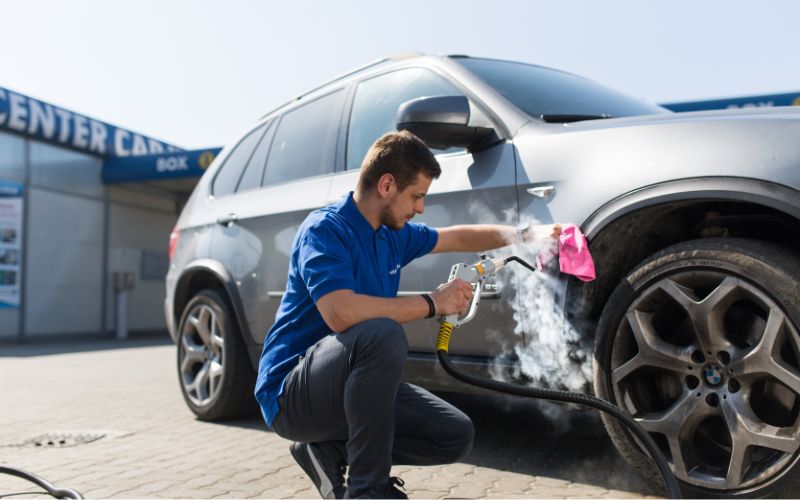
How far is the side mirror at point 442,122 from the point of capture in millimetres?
2867

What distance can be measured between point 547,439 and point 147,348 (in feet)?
33.7

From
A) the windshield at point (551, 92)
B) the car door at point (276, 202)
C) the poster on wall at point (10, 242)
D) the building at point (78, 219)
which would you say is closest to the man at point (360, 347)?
the windshield at point (551, 92)

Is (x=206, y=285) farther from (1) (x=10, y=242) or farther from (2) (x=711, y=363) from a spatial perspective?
(1) (x=10, y=242)

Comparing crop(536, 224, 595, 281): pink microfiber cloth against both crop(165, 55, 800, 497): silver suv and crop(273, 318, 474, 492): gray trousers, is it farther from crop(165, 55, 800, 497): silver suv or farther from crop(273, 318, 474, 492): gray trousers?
crop(273, 318, 474, 492): gray trousers

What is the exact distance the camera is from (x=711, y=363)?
2322 millimetres

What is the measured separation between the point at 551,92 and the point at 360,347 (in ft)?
6.05

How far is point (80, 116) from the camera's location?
48.5 feet

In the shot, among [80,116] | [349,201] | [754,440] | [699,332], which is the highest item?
[80,116]

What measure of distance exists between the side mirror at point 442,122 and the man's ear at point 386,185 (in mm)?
595

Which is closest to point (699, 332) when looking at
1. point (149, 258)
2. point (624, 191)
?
point (624, 191)

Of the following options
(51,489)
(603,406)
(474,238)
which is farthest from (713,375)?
(51,489)

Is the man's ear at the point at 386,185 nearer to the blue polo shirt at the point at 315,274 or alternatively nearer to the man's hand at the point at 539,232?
the blue polo shirt at the point at 315,274

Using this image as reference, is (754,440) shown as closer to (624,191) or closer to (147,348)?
(624,191)

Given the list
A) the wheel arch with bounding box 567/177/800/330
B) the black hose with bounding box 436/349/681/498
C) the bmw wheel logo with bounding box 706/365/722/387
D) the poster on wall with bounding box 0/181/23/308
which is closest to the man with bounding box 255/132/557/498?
the black hose with bounding box 436/349/681/498
